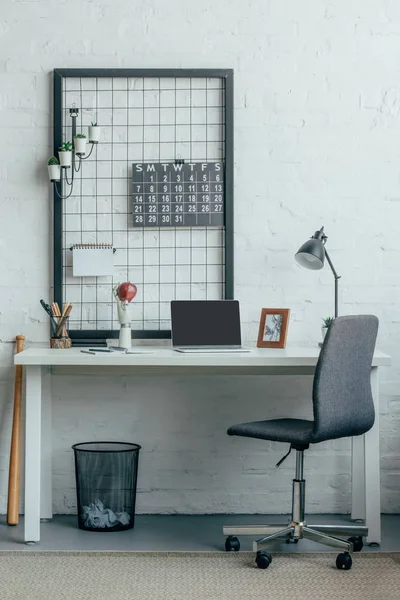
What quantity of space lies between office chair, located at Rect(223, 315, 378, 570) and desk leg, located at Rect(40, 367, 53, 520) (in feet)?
3.07

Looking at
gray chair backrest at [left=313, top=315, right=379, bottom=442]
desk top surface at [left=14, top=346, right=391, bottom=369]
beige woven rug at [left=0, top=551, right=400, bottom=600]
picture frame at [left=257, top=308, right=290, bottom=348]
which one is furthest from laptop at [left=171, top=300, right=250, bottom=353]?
beige woven rug at [left=0, top=551, right=400, bottom=600]

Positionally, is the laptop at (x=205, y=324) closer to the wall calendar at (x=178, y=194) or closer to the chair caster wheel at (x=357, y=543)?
the wall calendar at (x=178, y=194)

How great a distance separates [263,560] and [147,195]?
1.73 metres

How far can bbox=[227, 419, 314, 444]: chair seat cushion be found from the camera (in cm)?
323

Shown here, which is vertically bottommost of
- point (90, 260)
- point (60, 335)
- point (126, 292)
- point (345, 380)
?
point (345, 380)

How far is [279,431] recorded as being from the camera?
329cm

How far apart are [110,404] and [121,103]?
1402 mm

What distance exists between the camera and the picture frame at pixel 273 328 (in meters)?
3.87

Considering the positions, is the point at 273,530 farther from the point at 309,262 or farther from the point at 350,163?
the point at 350,163

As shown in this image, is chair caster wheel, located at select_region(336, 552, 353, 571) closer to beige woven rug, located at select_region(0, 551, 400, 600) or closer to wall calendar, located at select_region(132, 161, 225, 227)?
beige woven rug, located at select_region(0, 551, 400, 600)

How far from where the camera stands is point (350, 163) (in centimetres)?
406

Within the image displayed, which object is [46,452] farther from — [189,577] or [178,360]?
[189,577]

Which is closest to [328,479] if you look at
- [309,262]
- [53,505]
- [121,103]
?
[309,262]

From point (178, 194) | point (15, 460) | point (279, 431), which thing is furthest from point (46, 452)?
point (178, 194)
